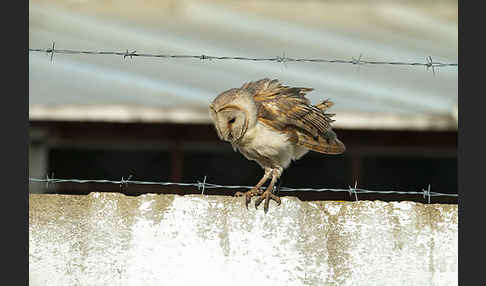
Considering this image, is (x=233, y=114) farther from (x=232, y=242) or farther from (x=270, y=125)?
(x=232, y=242)

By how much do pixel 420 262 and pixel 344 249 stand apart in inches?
14.3

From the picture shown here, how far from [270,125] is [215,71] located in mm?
2867

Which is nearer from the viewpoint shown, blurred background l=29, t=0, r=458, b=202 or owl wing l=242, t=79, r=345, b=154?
owl wing l=242, t=79, r=345, b=154

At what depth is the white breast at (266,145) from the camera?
3234 millimetres

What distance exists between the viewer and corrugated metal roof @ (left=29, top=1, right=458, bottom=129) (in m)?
5.87

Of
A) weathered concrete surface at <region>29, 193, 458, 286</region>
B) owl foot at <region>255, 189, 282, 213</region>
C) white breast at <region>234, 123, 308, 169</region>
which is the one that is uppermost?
white breast at <region>234, 123, 308, 169</region>

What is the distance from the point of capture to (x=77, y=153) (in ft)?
23.6

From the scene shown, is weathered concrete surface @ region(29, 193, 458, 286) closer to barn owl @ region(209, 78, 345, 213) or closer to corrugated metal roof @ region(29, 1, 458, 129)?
barn owl @ region(209, 78, 345, 213)

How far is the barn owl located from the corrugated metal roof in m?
2.31

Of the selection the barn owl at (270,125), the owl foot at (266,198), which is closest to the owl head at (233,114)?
the barn owl at (270,125)

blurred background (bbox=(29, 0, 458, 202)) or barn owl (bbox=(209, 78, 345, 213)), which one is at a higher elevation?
blurred background (bbox=(29, 0, 458, 202))

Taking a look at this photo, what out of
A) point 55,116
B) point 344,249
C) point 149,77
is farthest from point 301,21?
point 344,249

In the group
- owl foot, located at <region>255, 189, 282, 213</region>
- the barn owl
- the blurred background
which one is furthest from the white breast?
the blurred background

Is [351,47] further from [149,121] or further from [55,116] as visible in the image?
[55,116]
